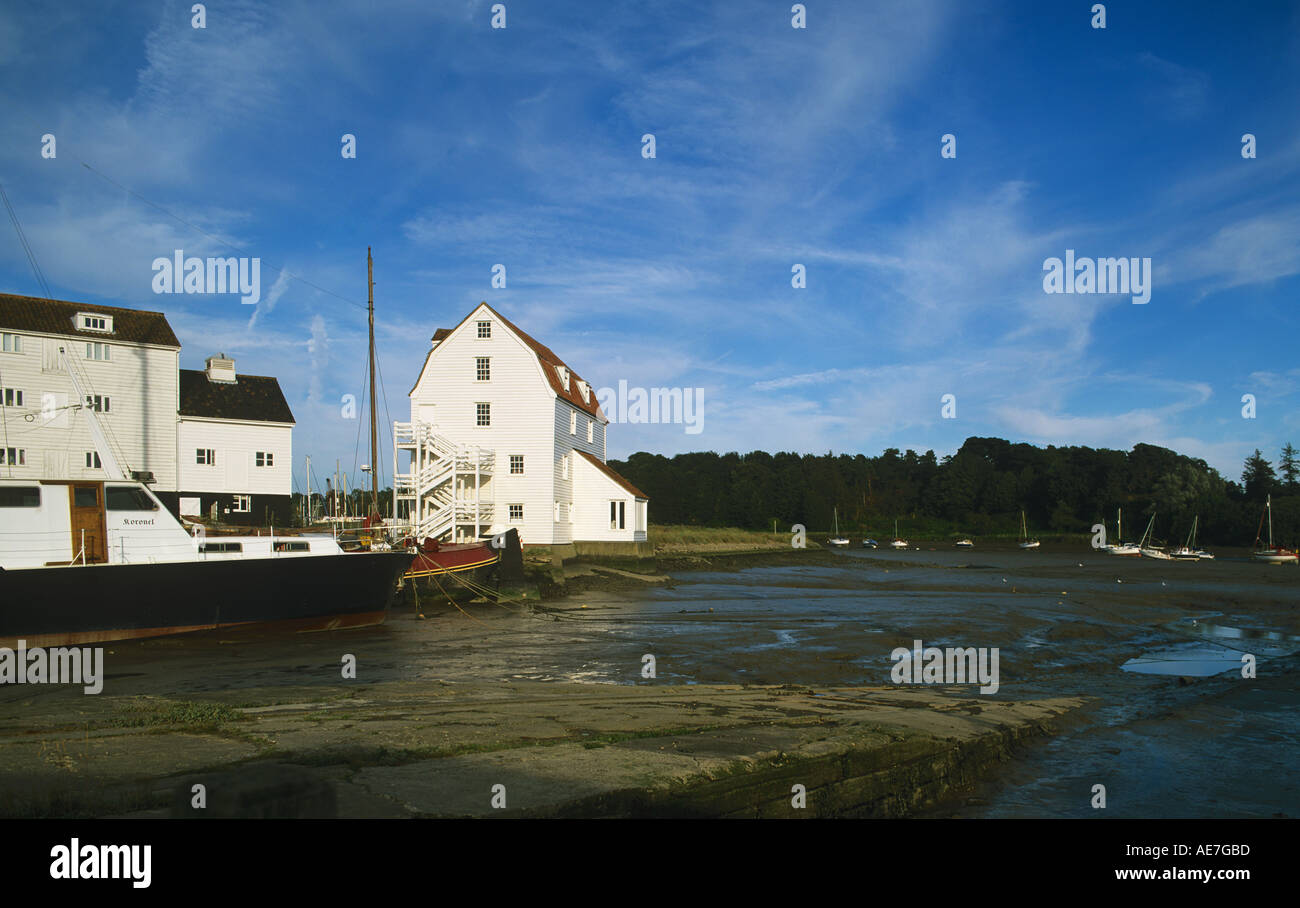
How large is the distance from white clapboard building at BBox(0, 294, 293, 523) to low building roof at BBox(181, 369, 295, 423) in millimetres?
52

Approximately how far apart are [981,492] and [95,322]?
134m

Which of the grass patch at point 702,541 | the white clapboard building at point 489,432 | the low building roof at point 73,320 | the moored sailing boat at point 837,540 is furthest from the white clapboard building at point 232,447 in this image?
the moored sailing boat at point 837,540

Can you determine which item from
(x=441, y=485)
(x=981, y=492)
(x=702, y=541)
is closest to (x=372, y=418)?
(x=441, y=485)

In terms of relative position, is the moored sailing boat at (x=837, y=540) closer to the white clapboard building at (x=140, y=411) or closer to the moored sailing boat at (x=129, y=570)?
the white clapboard building at (x=140, y=411)

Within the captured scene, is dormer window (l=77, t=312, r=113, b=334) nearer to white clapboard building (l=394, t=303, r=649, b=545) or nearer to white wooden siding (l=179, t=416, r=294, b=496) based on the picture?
white wooden siding (l=179, t=416, r=294, b=496)

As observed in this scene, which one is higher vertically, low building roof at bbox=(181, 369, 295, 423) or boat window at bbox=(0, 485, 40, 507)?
low building roof at bbox=(181, 369, 295, 423)

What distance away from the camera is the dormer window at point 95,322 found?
1447 inches

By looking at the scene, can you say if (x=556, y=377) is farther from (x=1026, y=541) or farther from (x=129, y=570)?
(x=1026, y=541)

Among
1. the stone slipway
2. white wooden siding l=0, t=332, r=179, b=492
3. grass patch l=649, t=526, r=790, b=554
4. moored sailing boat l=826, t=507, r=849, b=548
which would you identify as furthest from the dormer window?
moored sailing boat l=826, t=507, r=849, b=548

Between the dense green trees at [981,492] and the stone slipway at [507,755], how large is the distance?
339ft

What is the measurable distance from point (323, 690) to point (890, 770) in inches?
316

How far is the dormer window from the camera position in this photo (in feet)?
121

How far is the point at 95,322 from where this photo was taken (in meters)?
37.2
